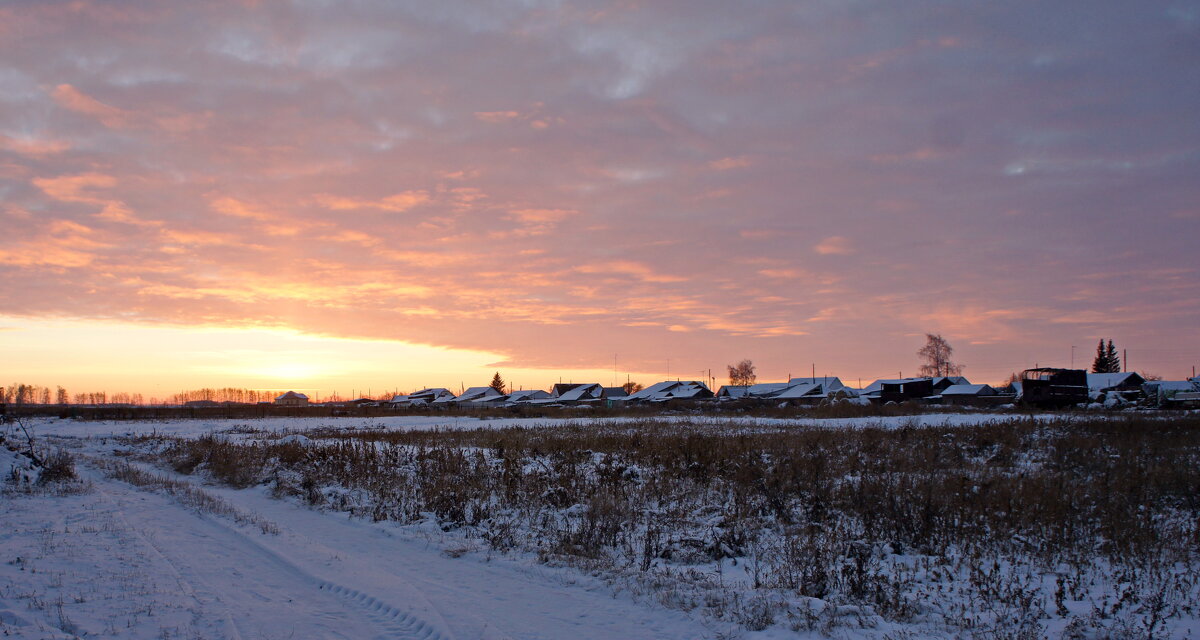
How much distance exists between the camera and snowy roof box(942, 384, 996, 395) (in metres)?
81.3

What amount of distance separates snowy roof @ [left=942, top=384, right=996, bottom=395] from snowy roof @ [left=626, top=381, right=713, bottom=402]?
3653cm

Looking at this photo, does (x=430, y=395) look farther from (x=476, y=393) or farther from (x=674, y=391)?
(x=674, y=391)

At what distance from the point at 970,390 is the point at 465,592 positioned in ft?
297

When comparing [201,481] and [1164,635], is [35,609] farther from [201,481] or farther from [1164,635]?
[201,481]

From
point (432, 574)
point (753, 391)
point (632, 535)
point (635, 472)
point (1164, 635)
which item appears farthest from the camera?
point (753, 391)

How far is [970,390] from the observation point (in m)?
83.1

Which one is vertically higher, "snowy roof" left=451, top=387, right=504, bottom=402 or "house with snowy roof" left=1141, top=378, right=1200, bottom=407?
"house with snowy roof" left=1141, top=378, right=1200, bottom=407

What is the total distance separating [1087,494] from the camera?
1131 centimetres

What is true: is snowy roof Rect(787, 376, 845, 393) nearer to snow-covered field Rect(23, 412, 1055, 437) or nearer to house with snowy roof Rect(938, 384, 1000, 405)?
house with snowy roof Rect(938, 384, 1000, 405)

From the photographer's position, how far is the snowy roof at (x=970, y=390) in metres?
81.3

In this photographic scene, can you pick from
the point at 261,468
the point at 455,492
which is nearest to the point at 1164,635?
the point at 455,492

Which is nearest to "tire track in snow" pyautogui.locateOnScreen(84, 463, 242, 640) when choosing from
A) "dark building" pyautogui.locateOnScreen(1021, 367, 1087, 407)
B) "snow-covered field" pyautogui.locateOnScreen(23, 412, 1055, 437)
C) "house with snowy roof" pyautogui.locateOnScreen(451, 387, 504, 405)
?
"snow-covered field" pyautogui.locateOnScreen(23, 412, 1055, 437)

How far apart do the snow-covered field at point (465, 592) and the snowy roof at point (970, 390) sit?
273 ft

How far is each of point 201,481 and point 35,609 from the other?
13.2 m
